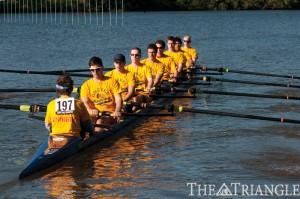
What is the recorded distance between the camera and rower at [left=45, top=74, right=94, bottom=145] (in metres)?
10.8

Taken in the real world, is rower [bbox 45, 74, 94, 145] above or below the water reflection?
above

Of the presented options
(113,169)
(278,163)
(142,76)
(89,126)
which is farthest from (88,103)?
(278,163)

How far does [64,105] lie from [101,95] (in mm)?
2344

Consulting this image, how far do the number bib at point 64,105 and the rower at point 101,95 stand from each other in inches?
72.8

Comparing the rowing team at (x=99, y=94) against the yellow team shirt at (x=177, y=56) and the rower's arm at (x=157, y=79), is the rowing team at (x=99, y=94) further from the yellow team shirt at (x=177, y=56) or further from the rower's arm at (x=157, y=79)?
the yellow team shirt at (x=177, y=56)

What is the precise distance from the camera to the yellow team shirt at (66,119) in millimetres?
11016

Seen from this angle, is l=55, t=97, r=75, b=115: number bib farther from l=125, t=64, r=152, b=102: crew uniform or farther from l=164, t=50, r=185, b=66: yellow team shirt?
l=164, t=50, r=185, b=66: yellow team shirt

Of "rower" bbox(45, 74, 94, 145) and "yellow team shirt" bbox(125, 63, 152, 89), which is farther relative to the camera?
"yellow team shirt" bbox(125, 63, 152, 89)

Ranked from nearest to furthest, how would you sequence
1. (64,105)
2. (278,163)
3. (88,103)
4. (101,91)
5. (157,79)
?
(64,105)
(278,163)
(88,103)
(101,91)
(157,79)

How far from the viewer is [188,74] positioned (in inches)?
893

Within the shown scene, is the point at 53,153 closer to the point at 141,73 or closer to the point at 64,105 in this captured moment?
the point at 64,105

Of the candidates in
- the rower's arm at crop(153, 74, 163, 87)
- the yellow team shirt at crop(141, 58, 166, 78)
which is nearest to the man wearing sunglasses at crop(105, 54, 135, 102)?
the rower's arm at crop(153, 74, 163, 87)

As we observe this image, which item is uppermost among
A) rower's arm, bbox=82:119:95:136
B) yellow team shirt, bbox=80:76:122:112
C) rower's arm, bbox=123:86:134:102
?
yellow team shirt, bbox=80:76:122:112

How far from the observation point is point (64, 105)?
10859 millimetres
